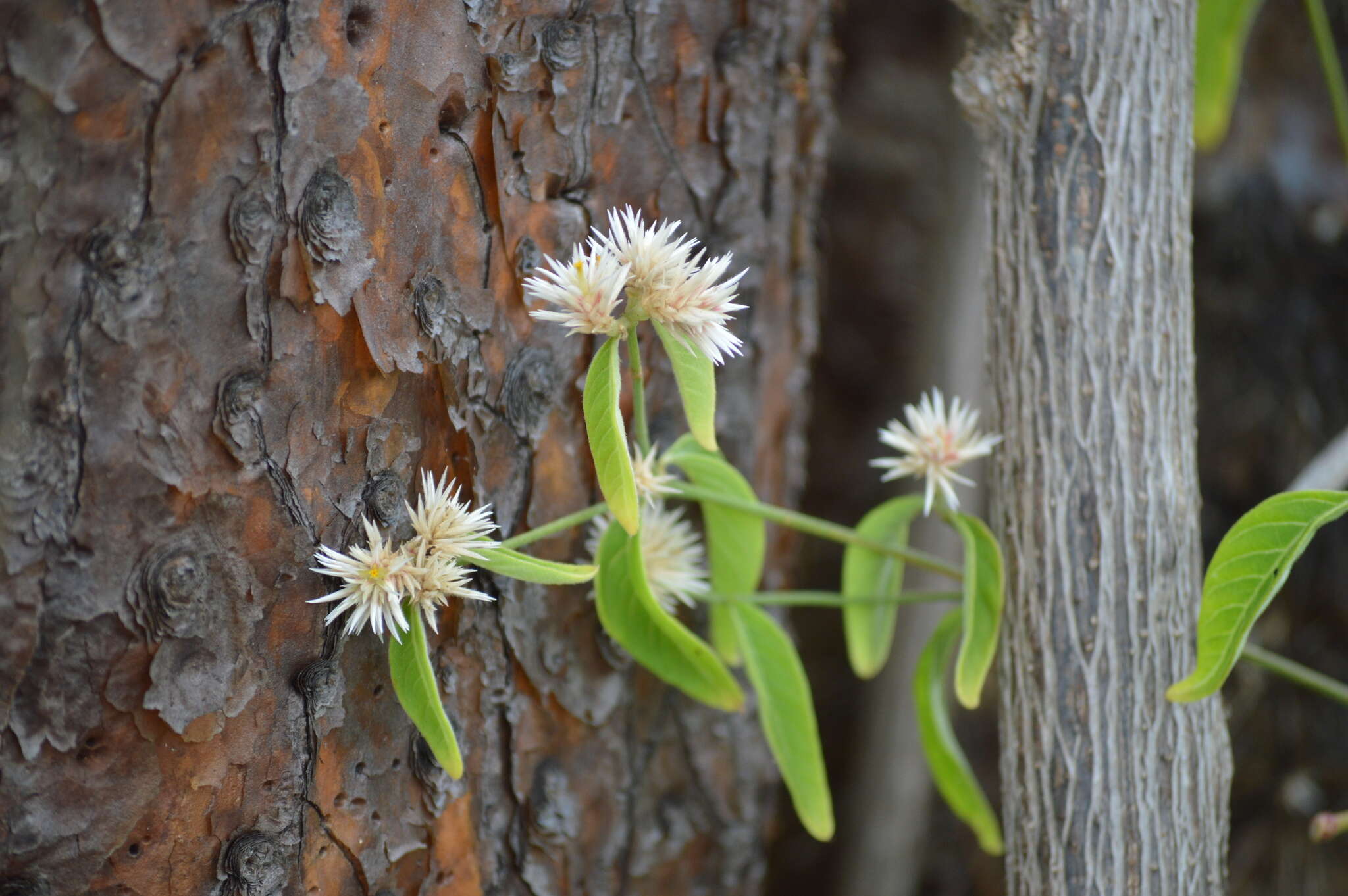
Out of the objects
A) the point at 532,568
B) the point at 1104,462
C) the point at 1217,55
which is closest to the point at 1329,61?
the point at 1217,55

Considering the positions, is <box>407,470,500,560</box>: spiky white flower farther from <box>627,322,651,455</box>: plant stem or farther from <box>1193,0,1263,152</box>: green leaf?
<box>1193,0,1263,152</box>: green leaf

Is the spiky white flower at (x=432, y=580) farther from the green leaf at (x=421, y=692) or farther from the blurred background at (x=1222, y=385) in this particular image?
the blurred background at (x=1222, y=385)

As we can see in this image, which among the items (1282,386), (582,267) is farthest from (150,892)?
(1282,386)

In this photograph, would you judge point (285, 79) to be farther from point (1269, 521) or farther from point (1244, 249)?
point (1244, 249)

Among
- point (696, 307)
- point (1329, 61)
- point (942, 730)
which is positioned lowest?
point (942, 730)

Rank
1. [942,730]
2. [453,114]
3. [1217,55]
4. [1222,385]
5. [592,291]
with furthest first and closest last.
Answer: [1222,385] → [1217,55] → [942,730] → [453,114] → [592,291]

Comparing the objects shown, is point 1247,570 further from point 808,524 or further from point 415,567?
point 415,567
